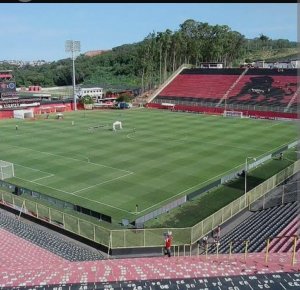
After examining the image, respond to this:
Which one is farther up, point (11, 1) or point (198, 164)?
point (11, 1)

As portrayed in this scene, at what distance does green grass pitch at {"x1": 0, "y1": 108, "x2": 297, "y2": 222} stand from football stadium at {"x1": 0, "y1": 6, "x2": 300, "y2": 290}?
12 cm

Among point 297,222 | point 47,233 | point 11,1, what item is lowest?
point 47,233

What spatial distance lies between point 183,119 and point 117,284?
1800 inches

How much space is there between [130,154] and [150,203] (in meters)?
12.0

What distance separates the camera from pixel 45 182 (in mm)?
27391

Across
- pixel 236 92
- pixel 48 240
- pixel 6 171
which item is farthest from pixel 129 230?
pixel 236 92

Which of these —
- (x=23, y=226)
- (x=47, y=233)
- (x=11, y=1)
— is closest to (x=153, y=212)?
(x=47, y=233)

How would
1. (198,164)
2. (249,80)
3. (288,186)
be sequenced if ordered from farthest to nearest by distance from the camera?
(249,80) → (198,164) → (288,186)

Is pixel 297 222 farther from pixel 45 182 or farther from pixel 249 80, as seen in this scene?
pixel 249 80

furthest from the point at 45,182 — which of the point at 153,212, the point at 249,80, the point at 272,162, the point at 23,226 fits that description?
the point at 249,80

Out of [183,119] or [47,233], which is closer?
[47,233]

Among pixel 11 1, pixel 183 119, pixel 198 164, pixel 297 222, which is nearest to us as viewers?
pixel 11 1

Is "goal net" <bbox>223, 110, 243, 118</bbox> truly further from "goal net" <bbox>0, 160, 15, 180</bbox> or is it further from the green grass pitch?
"goal net" <bbox>0, 160, 15, 180</bbox>

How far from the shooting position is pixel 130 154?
1361 inches
